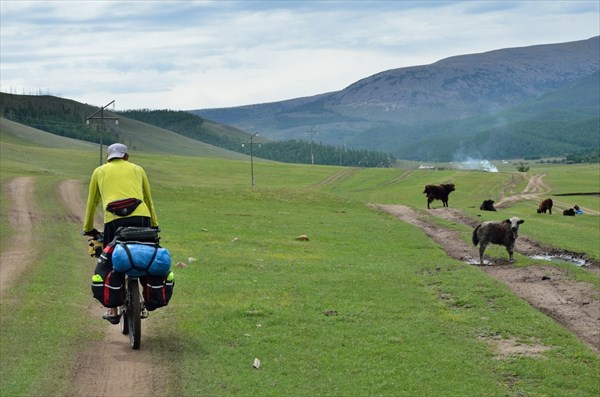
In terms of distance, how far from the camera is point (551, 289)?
82.4 feet

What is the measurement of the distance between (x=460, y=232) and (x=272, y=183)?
92553 millimetres

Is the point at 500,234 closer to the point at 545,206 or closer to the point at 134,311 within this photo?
the point at 134,311

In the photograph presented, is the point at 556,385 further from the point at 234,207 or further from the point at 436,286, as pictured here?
the point at 234,207

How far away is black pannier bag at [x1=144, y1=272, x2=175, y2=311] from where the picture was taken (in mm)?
14398

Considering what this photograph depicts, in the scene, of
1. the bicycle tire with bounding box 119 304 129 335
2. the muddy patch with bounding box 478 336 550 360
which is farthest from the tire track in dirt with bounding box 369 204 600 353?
the bicycle tire with bounding box 119 304 129 335

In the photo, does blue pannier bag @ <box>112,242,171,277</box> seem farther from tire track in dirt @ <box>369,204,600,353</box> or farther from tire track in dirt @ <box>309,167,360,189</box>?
tire track in dirt @ <box>309,167,360,189</box>

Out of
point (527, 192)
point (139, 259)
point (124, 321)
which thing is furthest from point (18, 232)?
point (527, 192)

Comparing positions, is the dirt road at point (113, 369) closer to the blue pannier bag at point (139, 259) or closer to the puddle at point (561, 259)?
the blue pannier bag at point (139, 259)

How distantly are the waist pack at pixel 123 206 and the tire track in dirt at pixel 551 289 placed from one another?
11.0 meters

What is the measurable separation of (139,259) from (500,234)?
20.6 meters

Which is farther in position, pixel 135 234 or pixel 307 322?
pixel 307 322

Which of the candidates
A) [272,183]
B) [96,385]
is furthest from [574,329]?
[272,183]

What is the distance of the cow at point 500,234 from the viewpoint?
3098 cm

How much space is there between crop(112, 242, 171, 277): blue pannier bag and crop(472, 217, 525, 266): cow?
1958cm
